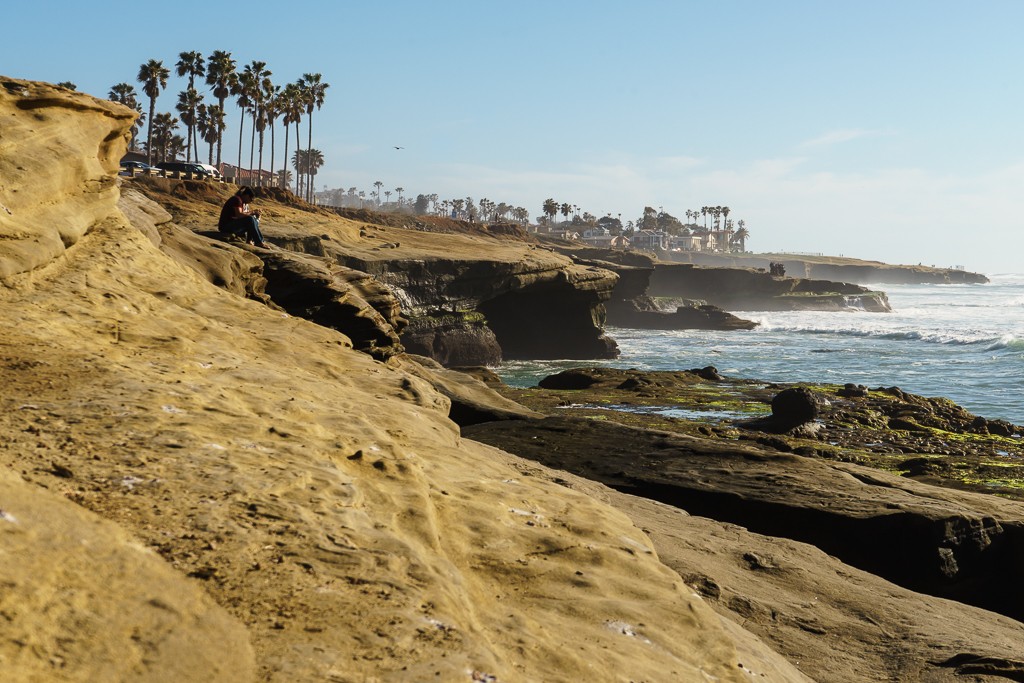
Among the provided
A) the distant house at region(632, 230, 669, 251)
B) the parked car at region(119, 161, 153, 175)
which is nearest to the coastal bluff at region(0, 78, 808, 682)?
the parked car at region(119, 161, 153, 175)

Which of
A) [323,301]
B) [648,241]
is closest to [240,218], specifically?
[323,301]

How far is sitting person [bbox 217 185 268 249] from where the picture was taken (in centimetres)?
1831

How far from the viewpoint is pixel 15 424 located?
518cm

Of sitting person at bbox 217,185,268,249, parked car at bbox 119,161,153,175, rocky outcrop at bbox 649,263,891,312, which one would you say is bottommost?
rocky outcrop at bbox 649,263,891,312

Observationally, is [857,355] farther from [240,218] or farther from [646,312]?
[240,218]

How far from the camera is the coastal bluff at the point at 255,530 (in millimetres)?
3582

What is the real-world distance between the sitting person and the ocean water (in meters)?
21.6

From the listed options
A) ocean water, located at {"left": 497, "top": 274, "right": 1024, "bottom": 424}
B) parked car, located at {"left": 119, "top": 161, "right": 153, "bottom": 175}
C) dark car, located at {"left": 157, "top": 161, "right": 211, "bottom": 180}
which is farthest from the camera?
dark car, located at {"left": 157, "top": 161, "right": 211, "bottom": 180}

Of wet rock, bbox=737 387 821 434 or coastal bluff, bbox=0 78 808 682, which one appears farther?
wet rock, bbox=737 387 821 434

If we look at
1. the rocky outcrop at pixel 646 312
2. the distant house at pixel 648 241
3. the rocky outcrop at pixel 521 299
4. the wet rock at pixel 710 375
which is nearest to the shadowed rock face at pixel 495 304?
the rocky outcrop at pixel 521 299

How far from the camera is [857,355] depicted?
53188mm

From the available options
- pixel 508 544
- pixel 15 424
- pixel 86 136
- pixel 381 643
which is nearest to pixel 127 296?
pixel 86 136

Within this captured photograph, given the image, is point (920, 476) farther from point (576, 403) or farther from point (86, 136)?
point (86, 136)

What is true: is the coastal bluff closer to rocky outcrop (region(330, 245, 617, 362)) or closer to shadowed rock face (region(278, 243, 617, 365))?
shadowed rock face (region(278, 243, 617, 365))
